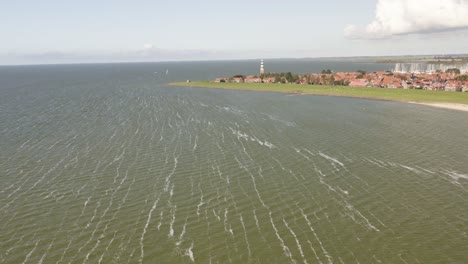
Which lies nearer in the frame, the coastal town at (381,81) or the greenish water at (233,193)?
the greenish water at (233,193)

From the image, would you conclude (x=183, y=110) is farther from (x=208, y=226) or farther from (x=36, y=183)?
(x=208, y=226)

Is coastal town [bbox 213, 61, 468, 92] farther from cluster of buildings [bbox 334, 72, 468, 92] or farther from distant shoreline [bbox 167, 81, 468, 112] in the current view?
distant shoreline [bbox 167, 81, 468, 112]

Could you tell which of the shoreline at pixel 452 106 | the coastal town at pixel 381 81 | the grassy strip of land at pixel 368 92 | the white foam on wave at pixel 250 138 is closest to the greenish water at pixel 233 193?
the white foam on wave at pixel 250 138

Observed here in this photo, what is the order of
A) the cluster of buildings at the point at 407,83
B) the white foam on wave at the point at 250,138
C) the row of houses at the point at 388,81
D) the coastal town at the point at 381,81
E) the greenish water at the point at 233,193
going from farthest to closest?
the coastal town at the point at 381,81
the row of houses at the point at 388,81
the cluster of buildings at the point at 407,83
the white foam on wave at the point at 250,138
the greenish water at the point at 233,193

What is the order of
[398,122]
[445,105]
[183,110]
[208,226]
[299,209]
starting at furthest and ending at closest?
[445,105] → [183,110] → [398,122] → [299,209] → [208,226]

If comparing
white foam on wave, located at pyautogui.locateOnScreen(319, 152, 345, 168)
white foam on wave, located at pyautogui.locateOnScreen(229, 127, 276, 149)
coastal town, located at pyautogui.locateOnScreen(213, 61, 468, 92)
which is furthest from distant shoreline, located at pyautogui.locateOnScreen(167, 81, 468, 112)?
white foam on wave, located at pyautogui.locateOnScreen(229, 127, 276, 149)

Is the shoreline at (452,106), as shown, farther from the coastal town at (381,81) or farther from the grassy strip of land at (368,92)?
the coastal town at (381,81)

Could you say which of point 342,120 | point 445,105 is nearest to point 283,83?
point 445,105
